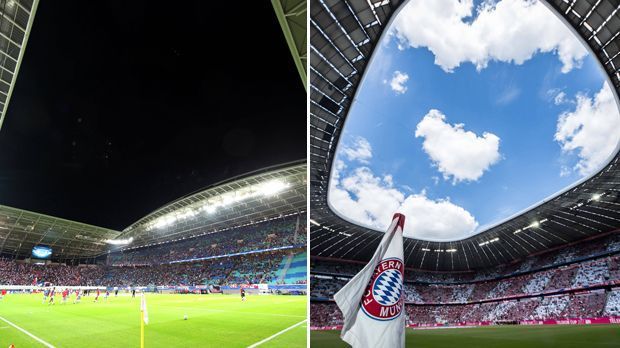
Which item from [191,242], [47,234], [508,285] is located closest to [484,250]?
[508,285]

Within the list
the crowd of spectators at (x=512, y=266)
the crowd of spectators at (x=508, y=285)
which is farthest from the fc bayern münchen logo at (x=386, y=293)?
the crowd of spectators at (x=512, y=266)

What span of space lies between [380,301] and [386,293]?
0.06m

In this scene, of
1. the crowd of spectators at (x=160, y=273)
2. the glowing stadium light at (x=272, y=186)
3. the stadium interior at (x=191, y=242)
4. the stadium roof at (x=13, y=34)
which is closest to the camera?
the stadium roof at (x=13, y=34)

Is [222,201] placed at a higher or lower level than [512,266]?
higher

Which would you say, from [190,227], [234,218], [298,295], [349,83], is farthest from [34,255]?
[349,83]

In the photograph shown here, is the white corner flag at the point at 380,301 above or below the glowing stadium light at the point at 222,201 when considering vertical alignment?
below

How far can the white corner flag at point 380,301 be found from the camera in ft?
6.15

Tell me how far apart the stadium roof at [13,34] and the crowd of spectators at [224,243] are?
23.8 meters

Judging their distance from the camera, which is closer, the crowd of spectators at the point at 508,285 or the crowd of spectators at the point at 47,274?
the crowd of spectators at the point at 508,285

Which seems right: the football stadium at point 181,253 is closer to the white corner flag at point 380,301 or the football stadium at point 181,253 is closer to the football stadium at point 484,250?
the football stadium at point 484,250

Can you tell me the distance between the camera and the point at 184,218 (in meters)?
→ 33.9

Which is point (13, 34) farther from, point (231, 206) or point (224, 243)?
point (224, 243)

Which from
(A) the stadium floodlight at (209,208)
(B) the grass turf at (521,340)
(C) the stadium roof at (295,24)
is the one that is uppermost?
(A) the stadium floodlight at (209,208)

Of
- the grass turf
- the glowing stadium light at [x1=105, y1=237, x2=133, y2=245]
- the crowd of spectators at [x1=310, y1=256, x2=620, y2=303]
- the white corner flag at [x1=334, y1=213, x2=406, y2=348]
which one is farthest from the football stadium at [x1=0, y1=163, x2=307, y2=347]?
the white corner flag at [x1=334, y1=213, x2=406, y2=348]
